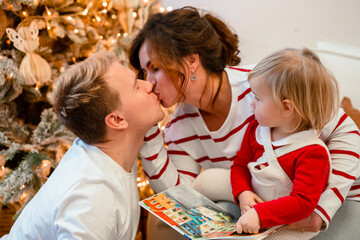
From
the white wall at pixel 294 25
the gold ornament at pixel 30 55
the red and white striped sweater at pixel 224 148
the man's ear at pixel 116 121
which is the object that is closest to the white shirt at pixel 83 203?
the man's ear at pixel 116 121

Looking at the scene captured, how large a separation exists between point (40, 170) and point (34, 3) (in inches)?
27.4

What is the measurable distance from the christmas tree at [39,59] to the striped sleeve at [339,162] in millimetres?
990

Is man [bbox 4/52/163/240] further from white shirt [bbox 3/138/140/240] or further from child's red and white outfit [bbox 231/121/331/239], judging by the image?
child's red and white outfit [bbox 231/121/331/239]

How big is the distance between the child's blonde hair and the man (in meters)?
0.43

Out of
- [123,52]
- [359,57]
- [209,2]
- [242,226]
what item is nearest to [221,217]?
[242,226]

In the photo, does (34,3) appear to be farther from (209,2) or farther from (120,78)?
(209,2)

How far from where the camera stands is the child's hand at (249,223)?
98cm

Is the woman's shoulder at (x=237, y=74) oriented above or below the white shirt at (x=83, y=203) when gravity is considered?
above

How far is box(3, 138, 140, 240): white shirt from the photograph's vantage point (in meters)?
0.98

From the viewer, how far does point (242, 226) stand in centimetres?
100

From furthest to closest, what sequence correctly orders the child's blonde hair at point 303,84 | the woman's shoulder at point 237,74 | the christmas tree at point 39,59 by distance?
the christmas tree at point 39,59, the woman's shoulder at point 237,74, the child's blonde hair at point 303,84

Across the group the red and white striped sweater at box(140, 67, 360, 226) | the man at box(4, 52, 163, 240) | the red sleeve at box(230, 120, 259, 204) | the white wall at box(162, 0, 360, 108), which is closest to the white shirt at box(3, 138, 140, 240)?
the man at box(4, 52, 163, 240)

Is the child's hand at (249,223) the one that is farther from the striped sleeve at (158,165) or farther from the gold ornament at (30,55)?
the gold ornament at (30,55)

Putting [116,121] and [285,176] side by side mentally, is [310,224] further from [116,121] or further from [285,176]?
[116,121]
